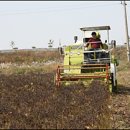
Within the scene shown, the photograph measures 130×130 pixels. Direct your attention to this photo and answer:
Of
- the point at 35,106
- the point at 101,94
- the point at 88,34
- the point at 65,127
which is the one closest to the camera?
the point at 65,127

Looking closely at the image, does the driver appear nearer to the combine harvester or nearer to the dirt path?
the combine harvester

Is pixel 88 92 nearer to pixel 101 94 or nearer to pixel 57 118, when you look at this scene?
pixel 101 94

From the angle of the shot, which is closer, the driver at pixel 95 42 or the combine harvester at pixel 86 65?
the combine harvester at pixel 86 65

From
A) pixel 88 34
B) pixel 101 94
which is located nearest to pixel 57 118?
pixel 101 94

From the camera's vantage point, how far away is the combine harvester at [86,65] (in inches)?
569

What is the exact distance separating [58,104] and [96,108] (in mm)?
1078

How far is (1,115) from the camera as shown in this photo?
9.08m

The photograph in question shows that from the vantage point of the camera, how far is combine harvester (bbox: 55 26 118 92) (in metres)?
14.4

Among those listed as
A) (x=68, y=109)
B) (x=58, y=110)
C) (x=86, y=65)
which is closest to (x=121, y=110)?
(x=68, y=109)

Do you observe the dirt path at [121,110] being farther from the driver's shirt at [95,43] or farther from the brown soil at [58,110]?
the driver's shirt at [95,43]

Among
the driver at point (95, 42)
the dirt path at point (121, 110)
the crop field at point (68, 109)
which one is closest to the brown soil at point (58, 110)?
the crop field at point (68, 109)

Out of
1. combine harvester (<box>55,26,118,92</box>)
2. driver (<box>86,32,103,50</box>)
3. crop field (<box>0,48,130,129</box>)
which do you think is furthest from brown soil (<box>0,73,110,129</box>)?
driver (<box>86,32,103,50</box>)

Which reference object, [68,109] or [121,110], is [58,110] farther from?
[121,110]

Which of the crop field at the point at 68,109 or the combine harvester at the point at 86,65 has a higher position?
the combine harvester at the point at 86,65
